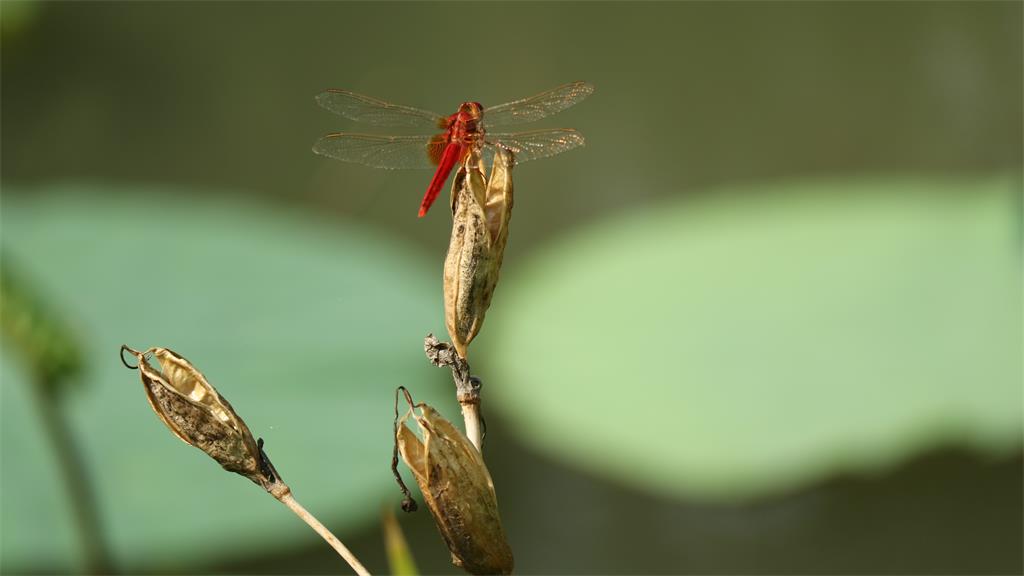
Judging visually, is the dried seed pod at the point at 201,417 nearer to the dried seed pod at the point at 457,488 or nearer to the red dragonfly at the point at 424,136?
the dried seed pod at the point at 457,488

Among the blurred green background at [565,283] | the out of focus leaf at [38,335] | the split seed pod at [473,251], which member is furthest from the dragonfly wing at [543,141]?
the out of focus leaf at [38,335]

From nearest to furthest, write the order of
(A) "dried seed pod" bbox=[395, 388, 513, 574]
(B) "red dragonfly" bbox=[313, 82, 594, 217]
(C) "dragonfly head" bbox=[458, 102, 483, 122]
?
(A) "dried seed pod" bbox=[395, 388, 513, 574]
(C) "dragonfly head" bbox=[458, 102, 483, 122]
(B) "red dragonfly" bbox=[313, 82, 594, 217]

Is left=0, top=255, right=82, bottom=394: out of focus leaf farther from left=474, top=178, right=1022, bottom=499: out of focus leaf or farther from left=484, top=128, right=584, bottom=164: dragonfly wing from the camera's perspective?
left=484, top=128, right=584, bottom=164: dragonfly wing

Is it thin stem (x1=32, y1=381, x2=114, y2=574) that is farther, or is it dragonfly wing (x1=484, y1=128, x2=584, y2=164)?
thin stem (x1=32, y1=381, x2=114, y2=574)

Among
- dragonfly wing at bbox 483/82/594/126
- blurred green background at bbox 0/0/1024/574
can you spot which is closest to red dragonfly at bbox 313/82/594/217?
dragonfly wing at bbox 483/82/594/126

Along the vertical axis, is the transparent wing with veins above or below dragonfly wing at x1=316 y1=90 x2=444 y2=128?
below

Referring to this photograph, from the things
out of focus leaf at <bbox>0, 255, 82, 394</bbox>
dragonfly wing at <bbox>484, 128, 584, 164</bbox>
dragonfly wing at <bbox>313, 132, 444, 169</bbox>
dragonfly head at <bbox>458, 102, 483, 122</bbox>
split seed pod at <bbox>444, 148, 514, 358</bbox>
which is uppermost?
out of focus leaf at <bbox>0, 255, 82, 394</bbox>
